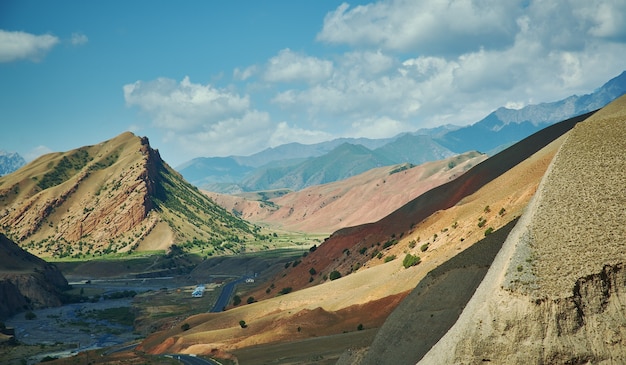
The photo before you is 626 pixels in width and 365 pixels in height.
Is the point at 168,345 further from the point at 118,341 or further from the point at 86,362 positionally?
the point at 118,341

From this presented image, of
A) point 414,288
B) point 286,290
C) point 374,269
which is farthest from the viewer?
point 286,290

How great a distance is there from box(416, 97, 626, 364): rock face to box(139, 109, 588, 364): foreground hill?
15721 mm

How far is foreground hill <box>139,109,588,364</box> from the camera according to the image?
2473 inches

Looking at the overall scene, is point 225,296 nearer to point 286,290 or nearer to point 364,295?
point 286,290

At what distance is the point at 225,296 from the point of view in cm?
13600

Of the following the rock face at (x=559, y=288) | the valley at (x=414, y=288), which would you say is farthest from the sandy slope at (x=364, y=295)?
the rock face at (x=559, y=288)

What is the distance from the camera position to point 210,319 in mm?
91000

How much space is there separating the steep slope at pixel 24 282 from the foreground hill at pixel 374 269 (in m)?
58.6

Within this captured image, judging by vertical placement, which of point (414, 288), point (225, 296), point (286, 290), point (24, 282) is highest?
point (24, 282)

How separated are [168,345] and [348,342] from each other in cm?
3608

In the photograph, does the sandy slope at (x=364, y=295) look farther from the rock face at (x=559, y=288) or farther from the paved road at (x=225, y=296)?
the rock face at (x=559, y=288)

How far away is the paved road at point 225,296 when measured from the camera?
120 metres

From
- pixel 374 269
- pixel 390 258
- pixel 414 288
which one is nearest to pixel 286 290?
pixel 390 258

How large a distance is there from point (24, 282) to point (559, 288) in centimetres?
14164
